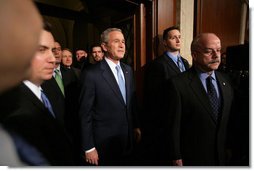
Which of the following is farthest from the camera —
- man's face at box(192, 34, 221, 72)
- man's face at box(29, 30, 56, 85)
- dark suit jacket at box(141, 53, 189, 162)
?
dark suit jacket at box(141, 53, 189, 162)

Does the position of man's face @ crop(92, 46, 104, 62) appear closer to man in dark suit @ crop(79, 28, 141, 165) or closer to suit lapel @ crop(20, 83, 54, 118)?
man in dark suit @ crop(79, 28, 141, 165)

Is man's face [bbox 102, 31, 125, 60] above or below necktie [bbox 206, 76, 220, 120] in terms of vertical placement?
above

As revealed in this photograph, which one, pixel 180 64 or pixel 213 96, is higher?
pixel 180 64

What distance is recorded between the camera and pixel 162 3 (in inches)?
55.1

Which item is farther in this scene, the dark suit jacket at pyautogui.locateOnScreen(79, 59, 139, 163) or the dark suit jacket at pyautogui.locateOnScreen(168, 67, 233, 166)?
the dark suit jacket at pyautogui.locateOnScreen(79, 59, 139, 163)

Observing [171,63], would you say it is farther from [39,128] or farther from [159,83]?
[39,128]

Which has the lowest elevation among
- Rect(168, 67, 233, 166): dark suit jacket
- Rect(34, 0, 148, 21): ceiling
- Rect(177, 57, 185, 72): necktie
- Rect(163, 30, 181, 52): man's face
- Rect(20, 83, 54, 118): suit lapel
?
Rect(168, 67, 233, 166): dark suit jacket

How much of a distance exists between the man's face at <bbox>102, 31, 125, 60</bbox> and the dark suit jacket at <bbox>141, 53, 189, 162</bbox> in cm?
26

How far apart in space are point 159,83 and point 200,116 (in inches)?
16.0

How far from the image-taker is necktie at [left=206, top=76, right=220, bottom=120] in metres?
0.98

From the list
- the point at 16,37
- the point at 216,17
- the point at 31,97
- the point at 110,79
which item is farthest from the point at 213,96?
the point at 16,37

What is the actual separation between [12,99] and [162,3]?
3.51ft

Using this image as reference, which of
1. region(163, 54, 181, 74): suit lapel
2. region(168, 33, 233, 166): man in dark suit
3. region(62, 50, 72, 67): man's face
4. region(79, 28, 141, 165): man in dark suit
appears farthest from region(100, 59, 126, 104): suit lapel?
region(62, 50, 72, 67): man's face

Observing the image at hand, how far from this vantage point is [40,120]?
0.71 meters
